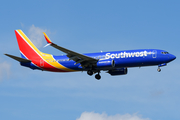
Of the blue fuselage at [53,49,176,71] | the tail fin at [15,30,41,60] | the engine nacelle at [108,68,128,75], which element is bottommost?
the engine nacelle at [108,68,128,75]

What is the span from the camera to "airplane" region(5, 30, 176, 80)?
5069 centimetres

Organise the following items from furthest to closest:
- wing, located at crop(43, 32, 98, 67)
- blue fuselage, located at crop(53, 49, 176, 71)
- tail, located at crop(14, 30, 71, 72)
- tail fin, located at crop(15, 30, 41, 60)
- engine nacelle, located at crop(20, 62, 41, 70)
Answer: tail fin, located at crop(15, 30, 41, 60)
engine nacelle, located at crop(20, 62, 41, 70)
tail, located at crop(14, 30, 71, 72)
blue fuselage, located at crop(53, 49, 176, 71)
wing, located at crop(43, 32, 98, 67)

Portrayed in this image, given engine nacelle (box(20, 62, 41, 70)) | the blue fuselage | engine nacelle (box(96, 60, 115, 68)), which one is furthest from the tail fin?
the blue fuselage

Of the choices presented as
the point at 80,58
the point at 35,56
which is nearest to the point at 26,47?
the point at 35,56

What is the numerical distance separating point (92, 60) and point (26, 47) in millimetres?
14422

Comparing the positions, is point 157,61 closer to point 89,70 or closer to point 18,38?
point 89,70

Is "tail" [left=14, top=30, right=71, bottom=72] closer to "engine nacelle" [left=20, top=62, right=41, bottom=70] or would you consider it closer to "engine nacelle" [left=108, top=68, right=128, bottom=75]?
"engine nacelle" [left=20, top=62, right=41, bottom=70]

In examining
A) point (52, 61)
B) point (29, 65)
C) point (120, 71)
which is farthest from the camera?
point (29, 65)

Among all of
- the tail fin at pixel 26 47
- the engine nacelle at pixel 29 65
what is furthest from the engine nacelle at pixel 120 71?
the engine nacelle at pixel 29 65

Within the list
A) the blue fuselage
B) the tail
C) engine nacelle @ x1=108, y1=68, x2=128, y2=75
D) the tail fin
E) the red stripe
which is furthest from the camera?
the tail fin

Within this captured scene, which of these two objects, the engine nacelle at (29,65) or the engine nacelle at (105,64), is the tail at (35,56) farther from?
the engine nacelle at (105,64)

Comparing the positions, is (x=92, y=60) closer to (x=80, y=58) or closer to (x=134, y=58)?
(x=80, y=58)

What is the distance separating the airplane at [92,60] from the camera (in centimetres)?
5069

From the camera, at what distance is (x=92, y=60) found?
52594mm
